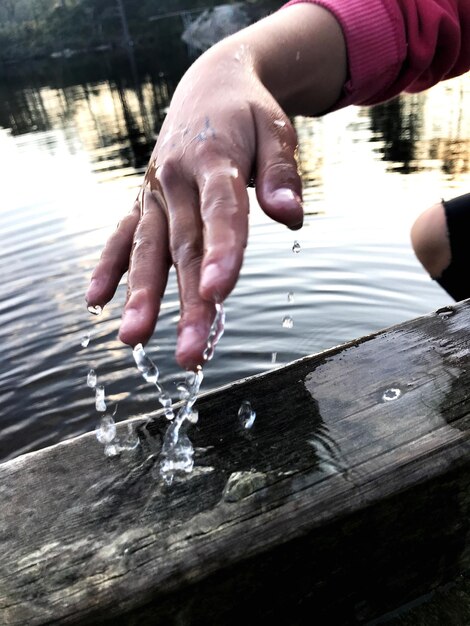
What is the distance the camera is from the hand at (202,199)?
950 mm

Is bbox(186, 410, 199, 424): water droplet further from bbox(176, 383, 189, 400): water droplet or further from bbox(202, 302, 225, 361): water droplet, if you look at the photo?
bbox(202, 302, 225, 361): water droplet

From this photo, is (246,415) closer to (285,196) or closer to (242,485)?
(242,485)

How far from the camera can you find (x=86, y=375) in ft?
13.5

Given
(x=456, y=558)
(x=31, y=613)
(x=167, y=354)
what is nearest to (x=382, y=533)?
(x=456, y=558)

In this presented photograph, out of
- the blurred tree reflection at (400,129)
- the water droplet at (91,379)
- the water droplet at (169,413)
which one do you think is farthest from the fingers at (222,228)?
the blurred tree reflection at (400,129)

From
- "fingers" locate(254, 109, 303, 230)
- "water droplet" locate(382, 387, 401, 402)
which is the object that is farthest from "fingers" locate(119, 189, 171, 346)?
"water droplet" locate(382, 387, 401, 402)

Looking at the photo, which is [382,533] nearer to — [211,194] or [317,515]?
[317,515]

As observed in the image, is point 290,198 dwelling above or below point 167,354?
above

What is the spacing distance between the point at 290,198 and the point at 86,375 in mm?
3401

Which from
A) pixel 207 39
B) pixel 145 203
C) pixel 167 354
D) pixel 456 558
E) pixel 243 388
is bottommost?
pixel 207 39

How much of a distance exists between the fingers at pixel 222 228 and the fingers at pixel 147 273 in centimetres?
16

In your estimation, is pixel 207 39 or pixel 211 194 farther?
pixel 207 39

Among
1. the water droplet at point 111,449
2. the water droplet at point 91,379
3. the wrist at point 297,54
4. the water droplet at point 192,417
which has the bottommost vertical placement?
the water droplet at point 91,379

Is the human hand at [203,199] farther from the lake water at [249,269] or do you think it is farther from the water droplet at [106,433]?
the lake water at [249,269]
